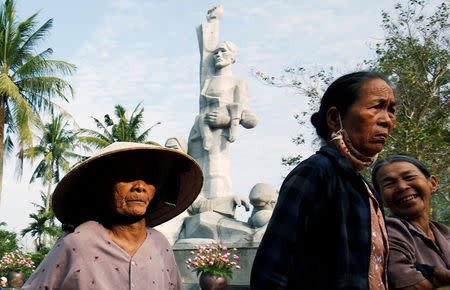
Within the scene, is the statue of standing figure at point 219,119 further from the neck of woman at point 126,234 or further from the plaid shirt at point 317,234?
the plaid shirt at point 317,234

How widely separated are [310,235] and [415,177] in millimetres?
1033

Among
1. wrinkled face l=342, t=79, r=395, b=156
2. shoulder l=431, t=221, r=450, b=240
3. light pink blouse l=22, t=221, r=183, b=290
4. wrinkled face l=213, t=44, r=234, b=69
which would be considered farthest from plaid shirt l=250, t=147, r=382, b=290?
wrinkled face l=213, t=44, r=234, b=69

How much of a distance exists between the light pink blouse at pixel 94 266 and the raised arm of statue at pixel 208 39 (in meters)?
9.43

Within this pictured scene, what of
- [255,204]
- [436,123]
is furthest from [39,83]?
[436,123]

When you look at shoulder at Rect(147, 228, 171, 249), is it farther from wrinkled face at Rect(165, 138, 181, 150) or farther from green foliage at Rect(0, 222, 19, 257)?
green foliage at Rect(0, 222, 19, 257)

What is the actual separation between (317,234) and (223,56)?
Answer: 9848mm

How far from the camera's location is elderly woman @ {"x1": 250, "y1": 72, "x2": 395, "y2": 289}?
1522mm

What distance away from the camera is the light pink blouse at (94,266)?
1.96 m

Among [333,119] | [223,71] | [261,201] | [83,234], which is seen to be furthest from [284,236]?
[223,71]

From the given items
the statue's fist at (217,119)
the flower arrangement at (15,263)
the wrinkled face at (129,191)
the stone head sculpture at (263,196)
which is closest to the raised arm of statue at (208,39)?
the statue's fist at (217,119)

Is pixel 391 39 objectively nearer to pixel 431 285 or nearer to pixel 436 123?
pixel 436 123

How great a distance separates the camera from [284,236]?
153 cm

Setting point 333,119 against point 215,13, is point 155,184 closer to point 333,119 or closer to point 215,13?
point 333,119

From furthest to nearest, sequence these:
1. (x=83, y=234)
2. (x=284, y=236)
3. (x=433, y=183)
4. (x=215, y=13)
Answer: (x=215, y=13) < (x=433, y=183) < (x=83, y=234) < (x=284, y=236)
